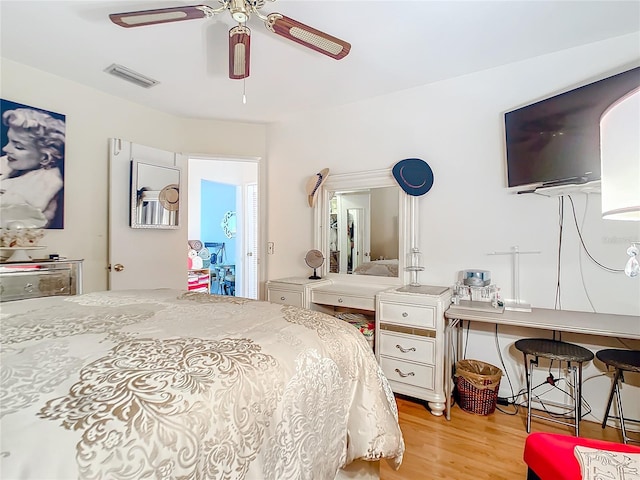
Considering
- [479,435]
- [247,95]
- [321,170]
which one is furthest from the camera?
[321,170]

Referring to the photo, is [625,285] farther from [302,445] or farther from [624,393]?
[302,445]

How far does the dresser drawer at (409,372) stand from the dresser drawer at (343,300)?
0.41m

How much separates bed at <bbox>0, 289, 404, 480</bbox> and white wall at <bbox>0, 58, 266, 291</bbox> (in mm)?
1493

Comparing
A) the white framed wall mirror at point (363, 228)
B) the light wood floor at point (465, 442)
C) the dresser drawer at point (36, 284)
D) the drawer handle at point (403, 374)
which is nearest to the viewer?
the light wood floor at point (465, 442)

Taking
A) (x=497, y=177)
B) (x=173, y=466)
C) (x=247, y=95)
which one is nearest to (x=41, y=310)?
(x=173, y=466)

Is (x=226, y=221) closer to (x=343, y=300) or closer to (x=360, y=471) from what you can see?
(x=343, y=300)

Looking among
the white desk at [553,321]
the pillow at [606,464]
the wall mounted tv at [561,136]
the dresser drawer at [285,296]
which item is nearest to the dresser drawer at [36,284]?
the dresser drawer at [285,296]

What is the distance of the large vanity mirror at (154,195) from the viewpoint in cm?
301

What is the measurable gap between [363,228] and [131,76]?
2.33 metres

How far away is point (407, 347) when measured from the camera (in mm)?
2314

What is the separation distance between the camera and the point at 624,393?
2.05 m

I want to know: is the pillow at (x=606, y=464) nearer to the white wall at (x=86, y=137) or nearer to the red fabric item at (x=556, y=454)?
the red fabric item at (x=556, y=454)

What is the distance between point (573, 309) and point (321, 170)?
2.36 metres

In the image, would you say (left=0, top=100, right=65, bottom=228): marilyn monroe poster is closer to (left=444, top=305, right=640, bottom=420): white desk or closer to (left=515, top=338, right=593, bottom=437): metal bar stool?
(left=444, top=305, right=640, bottom=420): white desk
